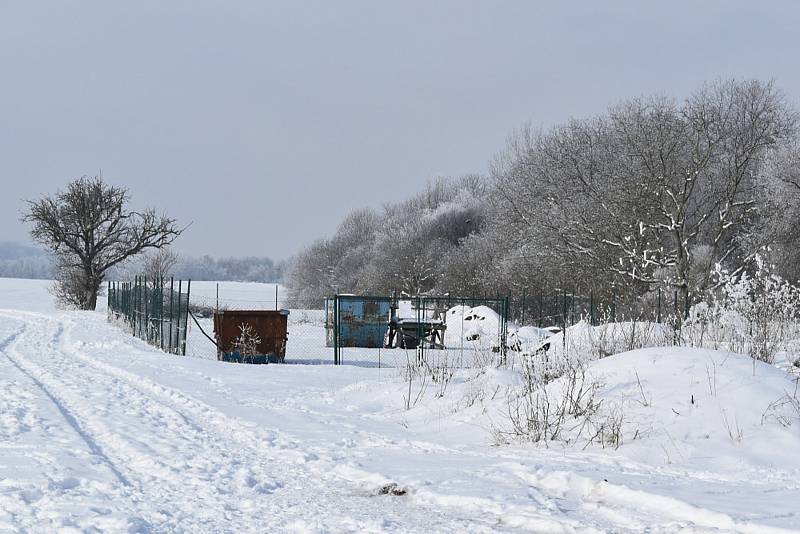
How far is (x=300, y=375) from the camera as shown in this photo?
15625 millimetres

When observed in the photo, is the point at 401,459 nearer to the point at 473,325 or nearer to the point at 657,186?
the point at 473,325

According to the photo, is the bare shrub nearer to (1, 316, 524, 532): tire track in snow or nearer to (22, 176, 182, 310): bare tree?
(1, 316, 524, 532): tire track in snow

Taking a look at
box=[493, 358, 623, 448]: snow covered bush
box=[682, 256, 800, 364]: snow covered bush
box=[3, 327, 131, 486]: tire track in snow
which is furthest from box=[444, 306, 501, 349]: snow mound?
box=[493, 358, 623, 448]: snow covered bush

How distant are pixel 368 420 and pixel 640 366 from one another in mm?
3629

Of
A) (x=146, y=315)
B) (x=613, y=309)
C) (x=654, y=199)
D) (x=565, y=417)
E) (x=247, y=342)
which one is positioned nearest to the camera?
(x=565, y=417)

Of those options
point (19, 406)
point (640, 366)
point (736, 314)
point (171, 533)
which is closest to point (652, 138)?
point (736, 314)

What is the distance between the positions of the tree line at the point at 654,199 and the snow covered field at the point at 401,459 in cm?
1714

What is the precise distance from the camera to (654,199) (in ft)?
107

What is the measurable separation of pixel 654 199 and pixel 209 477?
96.3ft

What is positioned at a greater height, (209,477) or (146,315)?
(146,315)

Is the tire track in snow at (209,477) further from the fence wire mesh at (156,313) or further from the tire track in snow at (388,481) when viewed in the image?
the fence wire mesh at (156,313)

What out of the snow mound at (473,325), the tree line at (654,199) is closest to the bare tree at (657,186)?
the tree line at (654,199)

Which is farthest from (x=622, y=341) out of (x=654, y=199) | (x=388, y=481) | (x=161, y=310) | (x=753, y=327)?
(x=654, y=199)

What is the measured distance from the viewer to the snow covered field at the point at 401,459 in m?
5.52
